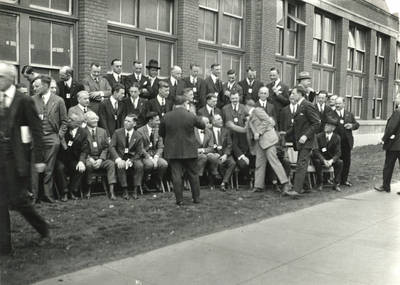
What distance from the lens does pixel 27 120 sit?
5.58 metres

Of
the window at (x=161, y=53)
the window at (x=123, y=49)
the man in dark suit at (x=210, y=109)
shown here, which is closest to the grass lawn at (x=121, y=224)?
the man in dark suit at (x=210, y=109)

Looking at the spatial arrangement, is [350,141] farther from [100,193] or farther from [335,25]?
[335,25]

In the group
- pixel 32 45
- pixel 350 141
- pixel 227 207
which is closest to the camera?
pixel 227 207

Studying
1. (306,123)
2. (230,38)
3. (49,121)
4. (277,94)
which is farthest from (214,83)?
(49,121)

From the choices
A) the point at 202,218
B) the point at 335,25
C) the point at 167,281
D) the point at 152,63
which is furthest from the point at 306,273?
the point at 335,25

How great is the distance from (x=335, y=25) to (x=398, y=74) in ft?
33.9

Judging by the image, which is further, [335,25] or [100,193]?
[335,25]

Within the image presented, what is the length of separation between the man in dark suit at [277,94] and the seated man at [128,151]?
420 centimetres

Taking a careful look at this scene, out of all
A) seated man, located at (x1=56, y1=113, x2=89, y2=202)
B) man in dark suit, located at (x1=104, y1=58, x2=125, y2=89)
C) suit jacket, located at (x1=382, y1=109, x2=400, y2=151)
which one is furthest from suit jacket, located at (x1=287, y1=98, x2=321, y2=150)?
seated man, located at (x1=56, y1=113, x2=89, y2=202)

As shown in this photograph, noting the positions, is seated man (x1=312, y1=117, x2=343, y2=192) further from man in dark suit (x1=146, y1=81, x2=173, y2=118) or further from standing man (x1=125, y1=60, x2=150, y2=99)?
standing man (x1=125, y1=60, x2=150, y2=99)

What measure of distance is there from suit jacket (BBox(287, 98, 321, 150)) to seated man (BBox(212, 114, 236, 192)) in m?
1.41

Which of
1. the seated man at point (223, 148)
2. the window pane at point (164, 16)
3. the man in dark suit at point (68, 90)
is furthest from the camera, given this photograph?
the window pane at point (164, 16)

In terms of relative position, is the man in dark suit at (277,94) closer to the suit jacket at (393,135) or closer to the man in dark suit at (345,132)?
the man in dark suit at (345,132)

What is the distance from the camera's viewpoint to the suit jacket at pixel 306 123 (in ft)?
32.4
